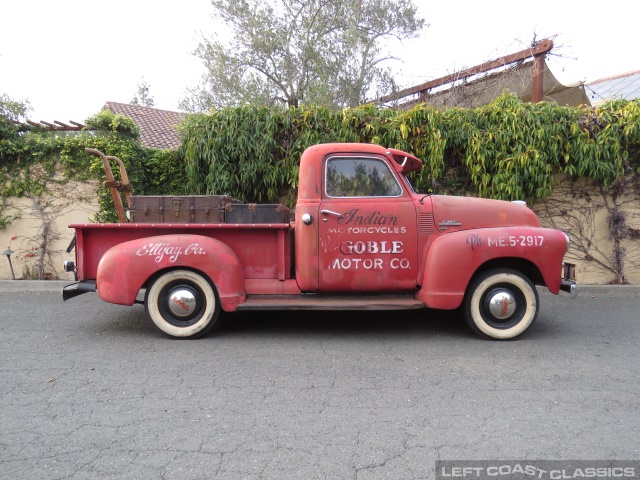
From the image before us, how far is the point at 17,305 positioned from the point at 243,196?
369cm

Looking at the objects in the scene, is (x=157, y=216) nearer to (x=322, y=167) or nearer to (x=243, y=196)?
(x=322, y=167)

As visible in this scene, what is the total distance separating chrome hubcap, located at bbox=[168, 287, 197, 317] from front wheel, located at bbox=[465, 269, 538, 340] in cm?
289

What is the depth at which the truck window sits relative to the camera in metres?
5.11

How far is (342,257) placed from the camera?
5.01 meters

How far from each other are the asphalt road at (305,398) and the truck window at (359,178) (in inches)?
61.6

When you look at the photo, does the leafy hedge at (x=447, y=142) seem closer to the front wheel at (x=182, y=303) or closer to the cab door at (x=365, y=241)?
the cab door at (x=365, y=241)

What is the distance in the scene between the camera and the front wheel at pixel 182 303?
495cm

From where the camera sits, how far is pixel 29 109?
30.7ft

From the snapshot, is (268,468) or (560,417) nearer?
(268,468)

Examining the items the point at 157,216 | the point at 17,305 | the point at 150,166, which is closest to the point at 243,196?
the point at 150,166

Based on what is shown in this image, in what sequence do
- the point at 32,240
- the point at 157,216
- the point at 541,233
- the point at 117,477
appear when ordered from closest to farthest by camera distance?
1. the point at 117,477
2. the point at 541,233
3. the point at 157,216
4. the point at 32,240

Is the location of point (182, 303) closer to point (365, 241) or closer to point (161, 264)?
point (161, 264)

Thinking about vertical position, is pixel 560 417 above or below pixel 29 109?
below

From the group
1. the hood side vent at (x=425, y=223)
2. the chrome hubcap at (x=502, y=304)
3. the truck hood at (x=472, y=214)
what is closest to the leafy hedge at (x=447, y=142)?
the truck hood at (x=472, y=214)
